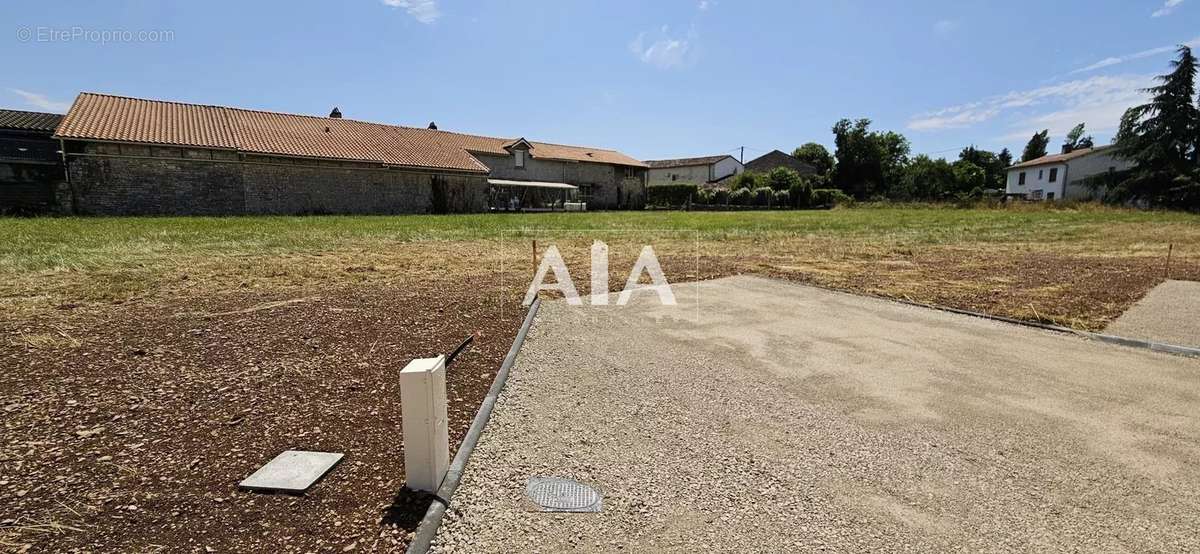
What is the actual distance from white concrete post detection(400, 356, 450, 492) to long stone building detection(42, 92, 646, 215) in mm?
26828

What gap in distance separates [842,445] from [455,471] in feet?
6.71

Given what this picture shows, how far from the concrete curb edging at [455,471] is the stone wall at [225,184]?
84.0ft

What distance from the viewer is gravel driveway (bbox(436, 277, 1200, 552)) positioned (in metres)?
2.13

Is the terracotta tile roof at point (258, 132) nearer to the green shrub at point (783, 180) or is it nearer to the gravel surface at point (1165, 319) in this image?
the green shrub at point (783, 180)

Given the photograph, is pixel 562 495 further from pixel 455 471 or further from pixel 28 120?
pixel 28 120

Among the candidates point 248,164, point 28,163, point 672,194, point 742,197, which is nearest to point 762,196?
point 742,197

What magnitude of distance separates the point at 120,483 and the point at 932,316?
22.4 ft

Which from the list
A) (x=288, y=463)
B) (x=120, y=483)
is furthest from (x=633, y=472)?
(x=120, y=483)

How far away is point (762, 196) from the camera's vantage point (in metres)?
42.8

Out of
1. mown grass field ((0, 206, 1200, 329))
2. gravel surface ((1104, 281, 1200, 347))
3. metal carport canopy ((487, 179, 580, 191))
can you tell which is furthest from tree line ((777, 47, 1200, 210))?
gravel surface ((1104, 281, 1200, 347))

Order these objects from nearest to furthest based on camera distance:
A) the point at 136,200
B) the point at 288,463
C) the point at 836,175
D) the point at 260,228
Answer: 1. the point at 288,463
2. the point at 260,228
3. the point at 136,200
4. the point at 836,175

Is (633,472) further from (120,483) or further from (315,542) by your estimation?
(120,483)

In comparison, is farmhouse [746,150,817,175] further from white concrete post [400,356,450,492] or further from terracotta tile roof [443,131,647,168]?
white concrete post [400,356,450,492]

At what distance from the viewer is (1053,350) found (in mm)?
4602
